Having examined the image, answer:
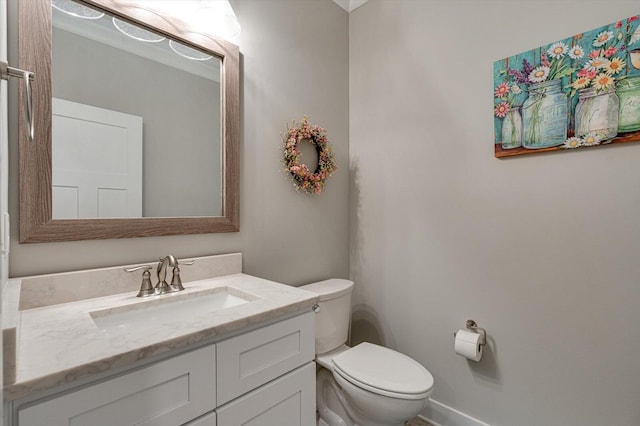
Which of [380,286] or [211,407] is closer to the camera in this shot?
[211,407]

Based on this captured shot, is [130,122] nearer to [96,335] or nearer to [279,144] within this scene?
[279,144]

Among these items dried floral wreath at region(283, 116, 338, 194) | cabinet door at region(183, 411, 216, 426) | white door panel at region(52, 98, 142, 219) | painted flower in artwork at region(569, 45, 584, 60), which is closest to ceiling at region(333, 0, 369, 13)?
dried floral wreath at region(283, 116, 338, 194)

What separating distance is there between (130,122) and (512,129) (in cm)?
169

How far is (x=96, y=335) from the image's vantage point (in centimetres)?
77

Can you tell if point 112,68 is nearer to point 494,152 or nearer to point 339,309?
point 339,309

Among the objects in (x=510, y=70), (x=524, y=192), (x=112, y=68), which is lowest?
(x=524, y=192)

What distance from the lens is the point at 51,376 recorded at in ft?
1.97

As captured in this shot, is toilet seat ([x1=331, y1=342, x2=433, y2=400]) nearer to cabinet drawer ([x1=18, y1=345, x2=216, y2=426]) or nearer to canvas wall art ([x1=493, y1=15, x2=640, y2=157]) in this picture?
cabinet drawer ([x1=18, y1=345, x2=216, y2=426])

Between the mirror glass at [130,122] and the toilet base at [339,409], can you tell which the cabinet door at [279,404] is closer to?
the toilet base at [339,409]

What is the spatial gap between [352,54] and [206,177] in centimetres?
142

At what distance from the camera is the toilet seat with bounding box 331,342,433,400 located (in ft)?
4.27

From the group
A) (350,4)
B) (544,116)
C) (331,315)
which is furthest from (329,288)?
(350,4)

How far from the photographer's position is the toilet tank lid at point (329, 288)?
5.39 ft

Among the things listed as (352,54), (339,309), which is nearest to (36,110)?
(339,309)
